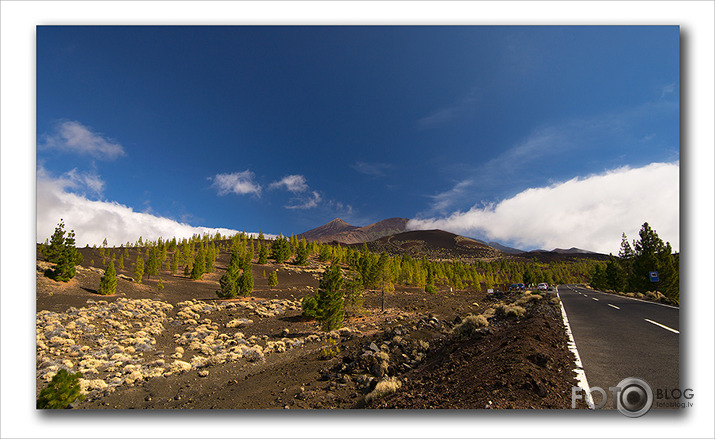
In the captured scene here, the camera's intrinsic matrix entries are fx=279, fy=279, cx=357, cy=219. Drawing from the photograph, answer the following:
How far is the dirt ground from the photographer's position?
19.7 ft

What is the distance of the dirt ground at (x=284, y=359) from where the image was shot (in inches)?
237

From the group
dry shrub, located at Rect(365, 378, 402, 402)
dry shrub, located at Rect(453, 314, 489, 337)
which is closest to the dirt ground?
dry shrub, located at Rect(365, 378, 402, 402)

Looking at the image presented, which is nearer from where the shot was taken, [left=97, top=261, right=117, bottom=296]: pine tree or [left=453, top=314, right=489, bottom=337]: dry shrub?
[left=453, top=314, right=489, bottom=337]: dry shrub

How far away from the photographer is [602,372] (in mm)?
5438

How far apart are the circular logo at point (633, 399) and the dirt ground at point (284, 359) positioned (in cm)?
82

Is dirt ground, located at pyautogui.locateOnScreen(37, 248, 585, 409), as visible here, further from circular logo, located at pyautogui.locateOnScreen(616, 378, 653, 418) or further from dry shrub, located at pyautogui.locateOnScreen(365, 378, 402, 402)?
circular logo, located at pyautogui.locateOnScreen(616, 378, 653, 418)

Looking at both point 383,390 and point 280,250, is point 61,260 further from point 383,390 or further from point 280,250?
point 280,250

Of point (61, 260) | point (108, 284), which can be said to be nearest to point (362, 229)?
point (108, 284)

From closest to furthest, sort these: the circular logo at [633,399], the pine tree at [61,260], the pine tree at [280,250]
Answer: the circular logo at [633,399]
the pine tree at [61,260]
the pine tree at [280,250]

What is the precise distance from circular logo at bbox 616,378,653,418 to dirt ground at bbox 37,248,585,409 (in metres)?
0.82

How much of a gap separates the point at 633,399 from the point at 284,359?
14.2 metres

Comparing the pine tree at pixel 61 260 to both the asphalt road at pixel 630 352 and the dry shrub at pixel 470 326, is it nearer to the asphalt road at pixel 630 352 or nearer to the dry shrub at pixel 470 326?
the dry shrub at pixel 470 326

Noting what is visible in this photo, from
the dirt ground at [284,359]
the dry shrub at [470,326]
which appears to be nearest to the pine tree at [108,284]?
the dirt ground at [284,359]
